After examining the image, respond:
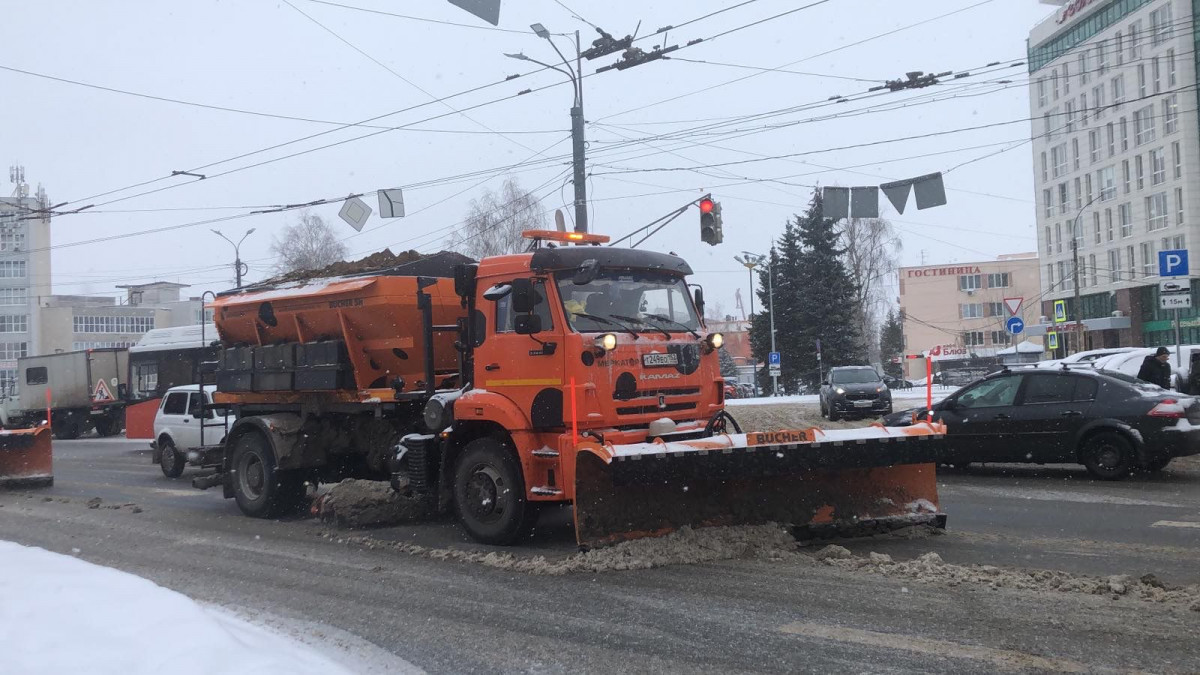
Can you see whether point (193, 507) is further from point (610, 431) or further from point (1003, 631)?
point (1003, 631)

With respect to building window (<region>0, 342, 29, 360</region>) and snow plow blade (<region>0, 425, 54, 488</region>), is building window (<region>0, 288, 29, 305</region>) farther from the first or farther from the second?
snow plow blade (<region>0, 425, 54, 488</region>)

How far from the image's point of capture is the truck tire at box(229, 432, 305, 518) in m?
11.5

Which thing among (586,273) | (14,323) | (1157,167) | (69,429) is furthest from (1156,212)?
(14,323)

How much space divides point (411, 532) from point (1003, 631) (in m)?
6.28

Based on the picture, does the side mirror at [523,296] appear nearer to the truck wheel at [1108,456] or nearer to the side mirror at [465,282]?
the side mirror at [465,282]

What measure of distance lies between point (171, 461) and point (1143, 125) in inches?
2205

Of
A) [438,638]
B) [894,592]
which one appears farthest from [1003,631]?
[438,638]

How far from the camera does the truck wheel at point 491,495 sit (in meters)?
8.58

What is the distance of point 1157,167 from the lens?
54625 mm

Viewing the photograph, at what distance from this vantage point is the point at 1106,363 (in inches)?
766

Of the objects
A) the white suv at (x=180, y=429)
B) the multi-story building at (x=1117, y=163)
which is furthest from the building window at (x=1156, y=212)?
the white suv at (x=180, y=429)

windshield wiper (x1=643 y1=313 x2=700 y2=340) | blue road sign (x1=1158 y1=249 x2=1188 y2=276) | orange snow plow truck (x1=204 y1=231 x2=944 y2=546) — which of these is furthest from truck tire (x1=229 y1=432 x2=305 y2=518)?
blue road sign (x1=1158 y1=249 x2=1188 y2=276)

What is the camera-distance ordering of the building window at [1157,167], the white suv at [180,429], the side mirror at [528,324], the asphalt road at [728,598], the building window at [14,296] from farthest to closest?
the building window at [14,296] → the building window at [1157,167] → the white suv at [180,429] → the side mirror at [528,324] → the asphalt road at [728,598]

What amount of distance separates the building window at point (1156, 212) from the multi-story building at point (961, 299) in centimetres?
3110
